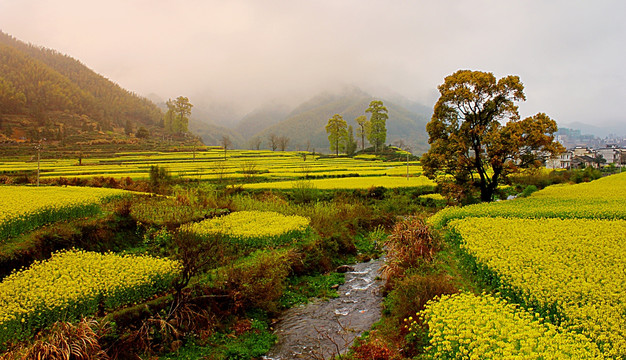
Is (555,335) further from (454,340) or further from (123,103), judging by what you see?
(123,103)

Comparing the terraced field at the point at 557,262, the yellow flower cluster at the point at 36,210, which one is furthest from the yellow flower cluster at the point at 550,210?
the yellow flower cluster at the point at 36,210

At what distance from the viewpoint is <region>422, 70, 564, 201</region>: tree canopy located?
19141mm

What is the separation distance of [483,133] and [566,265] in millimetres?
13736

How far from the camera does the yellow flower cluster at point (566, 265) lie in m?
5.95

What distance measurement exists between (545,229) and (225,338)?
11113 millimetres

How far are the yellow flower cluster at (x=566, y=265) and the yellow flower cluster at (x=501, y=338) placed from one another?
0.47m

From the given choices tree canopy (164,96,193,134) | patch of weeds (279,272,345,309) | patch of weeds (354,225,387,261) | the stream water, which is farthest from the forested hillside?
the stream water

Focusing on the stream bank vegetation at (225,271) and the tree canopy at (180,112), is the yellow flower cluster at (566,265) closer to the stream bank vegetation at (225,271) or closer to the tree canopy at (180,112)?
the stream bank vegetation at (225,271)

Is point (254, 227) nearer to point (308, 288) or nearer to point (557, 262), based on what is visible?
point (308, 288)

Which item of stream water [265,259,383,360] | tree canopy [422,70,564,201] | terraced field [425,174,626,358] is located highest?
tree canopy [422,70,564,201]

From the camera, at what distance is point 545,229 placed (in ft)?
40.1

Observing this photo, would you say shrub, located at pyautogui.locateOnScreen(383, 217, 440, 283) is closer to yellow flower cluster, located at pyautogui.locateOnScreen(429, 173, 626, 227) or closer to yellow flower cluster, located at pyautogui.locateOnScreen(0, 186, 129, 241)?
yellow flower cluster, located at pyautogui.locateOnScreen(429, 173, 626, 227)

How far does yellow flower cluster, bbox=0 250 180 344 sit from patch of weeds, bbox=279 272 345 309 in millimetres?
3685

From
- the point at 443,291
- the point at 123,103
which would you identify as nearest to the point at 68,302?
the point at 443,291
